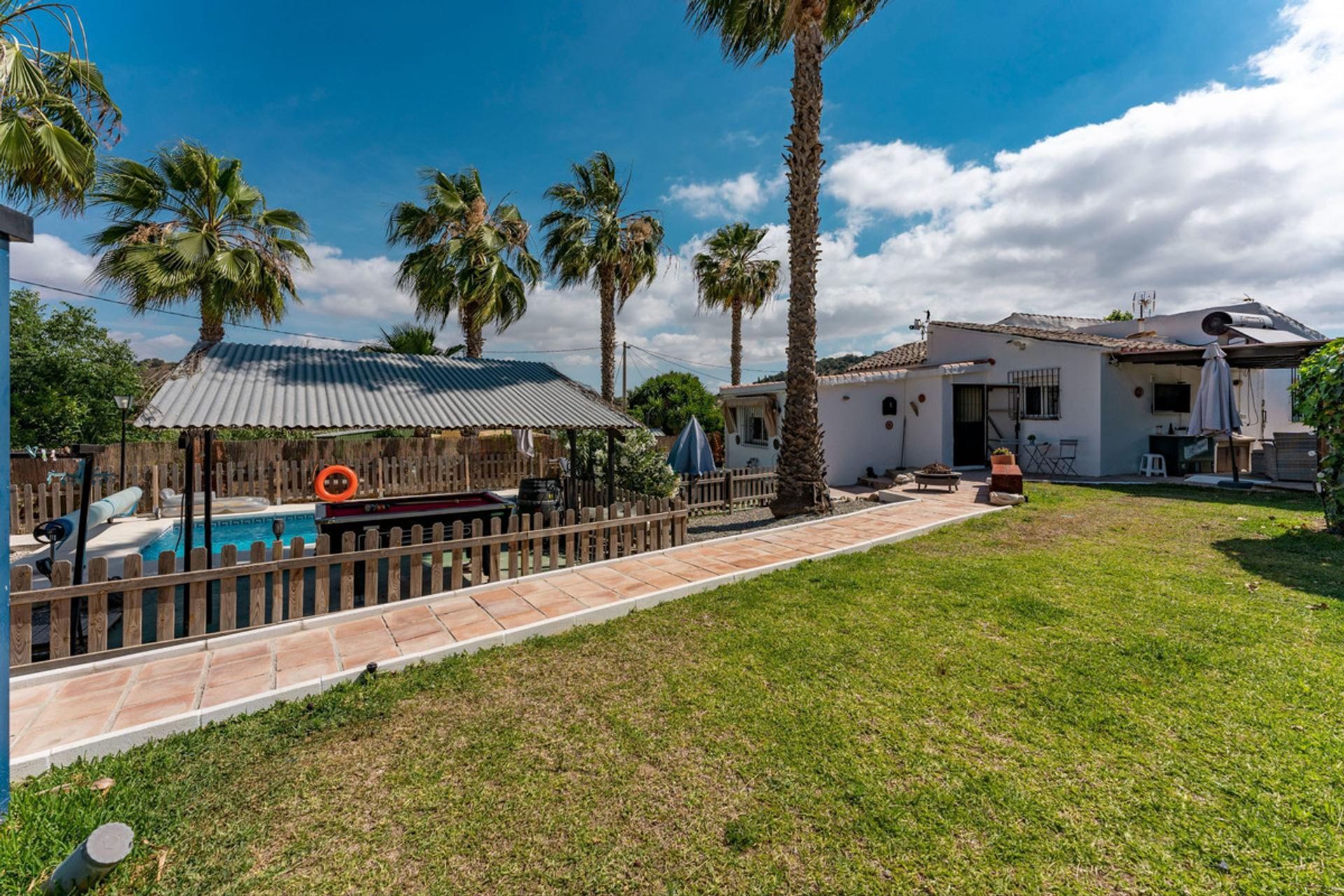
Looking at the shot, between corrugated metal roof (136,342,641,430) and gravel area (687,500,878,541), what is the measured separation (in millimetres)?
2647

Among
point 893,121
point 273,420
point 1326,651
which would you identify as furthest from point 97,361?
point 1326,651

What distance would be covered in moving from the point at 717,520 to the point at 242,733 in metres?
8.50

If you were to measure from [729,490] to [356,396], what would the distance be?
7.67 m

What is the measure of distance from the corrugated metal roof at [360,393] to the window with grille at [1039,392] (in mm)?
13313

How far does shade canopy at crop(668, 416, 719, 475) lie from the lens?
37.5ft

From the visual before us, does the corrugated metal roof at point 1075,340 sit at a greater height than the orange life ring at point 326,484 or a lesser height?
greater

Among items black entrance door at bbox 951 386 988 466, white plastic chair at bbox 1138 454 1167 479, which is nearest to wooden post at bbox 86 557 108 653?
black entrance door at bbox 951 386 988 466

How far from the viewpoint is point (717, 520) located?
10875 millimetres

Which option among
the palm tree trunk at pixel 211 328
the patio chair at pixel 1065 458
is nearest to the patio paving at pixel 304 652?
the patio chair at pixel 1065 458

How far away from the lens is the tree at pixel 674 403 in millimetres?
26844

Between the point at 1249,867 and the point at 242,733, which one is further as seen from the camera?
the point at 242,733

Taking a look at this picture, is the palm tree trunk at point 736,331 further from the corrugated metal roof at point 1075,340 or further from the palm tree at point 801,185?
the palm tree at point 801,185

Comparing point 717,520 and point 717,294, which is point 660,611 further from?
point 717,294

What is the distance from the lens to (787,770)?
2836 millimetres
